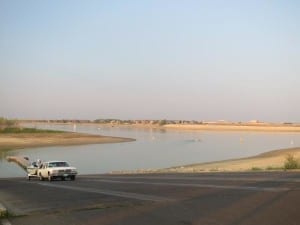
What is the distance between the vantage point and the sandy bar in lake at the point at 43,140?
9172 centimetres

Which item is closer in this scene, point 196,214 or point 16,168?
point 196,214

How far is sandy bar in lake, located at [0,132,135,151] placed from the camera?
91725 millimetres

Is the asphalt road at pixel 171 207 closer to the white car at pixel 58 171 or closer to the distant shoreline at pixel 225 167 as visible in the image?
the white car at pixel 58 171

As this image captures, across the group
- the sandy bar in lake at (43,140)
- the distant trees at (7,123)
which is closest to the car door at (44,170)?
the sandy bar in lake at (43,140)

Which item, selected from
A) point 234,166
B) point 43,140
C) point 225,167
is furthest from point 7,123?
point 225,167

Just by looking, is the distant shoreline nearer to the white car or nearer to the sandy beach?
the sandy beach

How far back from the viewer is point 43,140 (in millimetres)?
99688

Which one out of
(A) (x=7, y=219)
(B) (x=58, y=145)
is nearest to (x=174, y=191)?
(A) (x=7, y=219)

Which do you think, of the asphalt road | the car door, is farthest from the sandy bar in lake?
the asphalt road

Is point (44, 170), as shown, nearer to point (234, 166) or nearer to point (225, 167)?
point (225, 167)

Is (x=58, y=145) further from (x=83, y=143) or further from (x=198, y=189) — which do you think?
(x=198, y=189)

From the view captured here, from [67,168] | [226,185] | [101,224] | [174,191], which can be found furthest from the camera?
[67,168]

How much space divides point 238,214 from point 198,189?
5.87m

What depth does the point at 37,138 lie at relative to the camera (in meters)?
102
